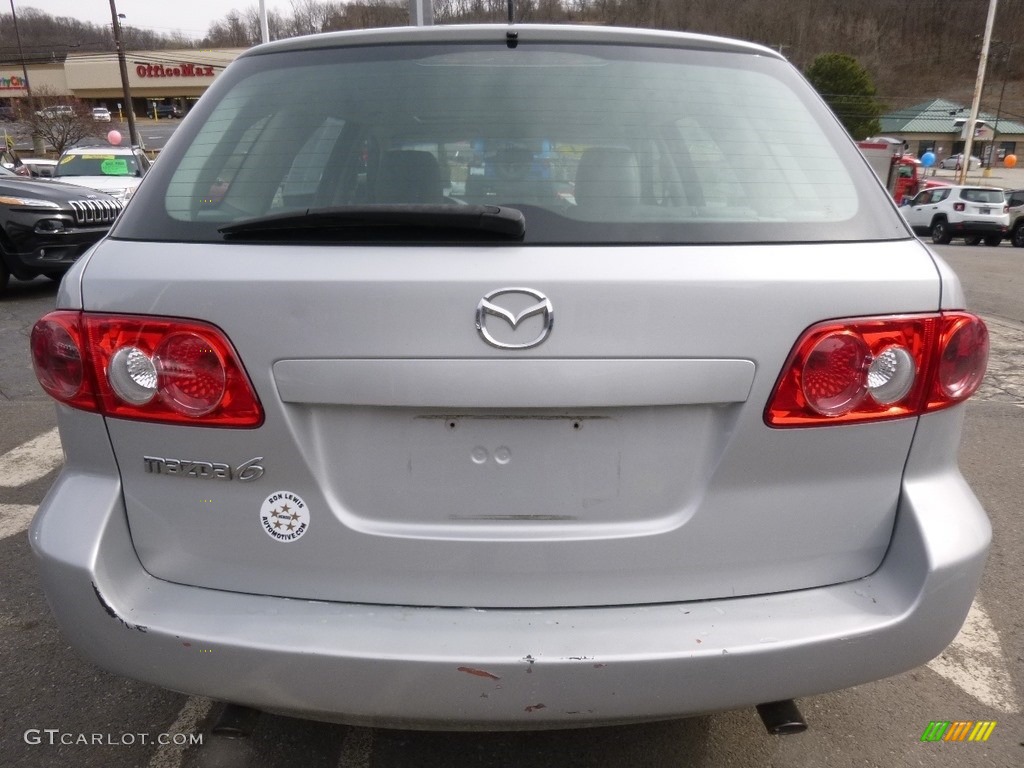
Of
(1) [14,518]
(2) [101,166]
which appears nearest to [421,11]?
(1) [14,518]

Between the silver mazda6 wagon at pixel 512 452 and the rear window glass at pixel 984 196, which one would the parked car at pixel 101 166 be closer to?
the silver mazda6 wagon at pixel 512 452

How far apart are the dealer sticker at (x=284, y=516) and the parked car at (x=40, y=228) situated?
804cm

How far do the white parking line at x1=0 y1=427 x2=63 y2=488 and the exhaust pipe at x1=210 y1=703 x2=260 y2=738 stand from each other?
113 inches

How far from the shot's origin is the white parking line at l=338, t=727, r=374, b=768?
2141 mm

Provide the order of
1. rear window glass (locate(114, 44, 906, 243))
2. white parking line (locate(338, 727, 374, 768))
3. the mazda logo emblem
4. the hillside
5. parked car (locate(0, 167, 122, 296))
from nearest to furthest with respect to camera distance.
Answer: the mazda logo emblem < rear window glass (locate(114, 44, 906, 243)) < white parking line (locate(338, 727, 374, 768)) < parked car (locate(0, 167, 122, 296)) < the hillside

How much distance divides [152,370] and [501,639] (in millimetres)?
856

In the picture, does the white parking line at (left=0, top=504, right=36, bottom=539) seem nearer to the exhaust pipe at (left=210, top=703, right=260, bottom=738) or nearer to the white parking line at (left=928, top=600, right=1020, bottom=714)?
the exhaust pipe at (left=210, top=703, right=260, bottom=738)

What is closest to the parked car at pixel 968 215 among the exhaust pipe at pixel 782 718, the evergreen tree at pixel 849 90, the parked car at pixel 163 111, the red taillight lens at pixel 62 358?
the exhaust pipe at pixel 782 718

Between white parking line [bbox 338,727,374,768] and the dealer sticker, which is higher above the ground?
the dealer sticker

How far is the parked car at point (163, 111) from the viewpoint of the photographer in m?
79.0

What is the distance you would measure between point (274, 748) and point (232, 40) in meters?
50.3

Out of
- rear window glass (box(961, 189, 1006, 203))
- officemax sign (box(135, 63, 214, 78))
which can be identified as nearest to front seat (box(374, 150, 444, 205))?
rear window glass (box(961, 189, 1006, 203))

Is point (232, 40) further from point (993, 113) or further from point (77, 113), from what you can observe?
point (993, 113)

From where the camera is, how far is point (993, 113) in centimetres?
9681
